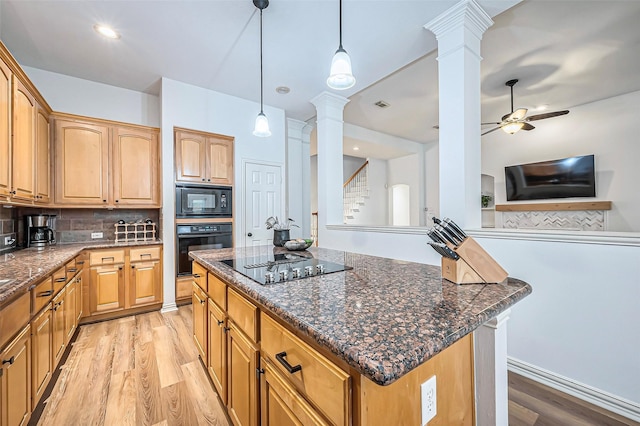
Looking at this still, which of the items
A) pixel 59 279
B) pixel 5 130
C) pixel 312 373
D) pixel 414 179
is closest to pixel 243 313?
pixel 312 373

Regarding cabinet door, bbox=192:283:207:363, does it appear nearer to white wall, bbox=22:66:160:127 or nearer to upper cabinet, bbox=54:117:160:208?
upper cabinet, bbox=54:117:160:208

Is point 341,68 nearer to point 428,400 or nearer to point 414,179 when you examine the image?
point 428,400

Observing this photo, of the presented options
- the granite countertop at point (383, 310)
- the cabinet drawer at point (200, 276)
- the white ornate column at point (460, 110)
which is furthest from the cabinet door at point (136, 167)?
the white ornate column at point (460, 110)

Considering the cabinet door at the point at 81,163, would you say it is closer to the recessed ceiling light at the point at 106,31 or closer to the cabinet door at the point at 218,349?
the recessed ceiling light at the point at 106,31

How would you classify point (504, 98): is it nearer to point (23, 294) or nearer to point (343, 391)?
point (343, 391)

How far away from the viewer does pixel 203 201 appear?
11.6ft

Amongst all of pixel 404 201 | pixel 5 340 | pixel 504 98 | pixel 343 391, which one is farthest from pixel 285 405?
pixel 404 201

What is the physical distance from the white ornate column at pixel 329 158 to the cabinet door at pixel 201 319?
1.94m

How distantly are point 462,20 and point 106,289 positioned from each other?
4.28 metres

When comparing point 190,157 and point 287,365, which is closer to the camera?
point 287,365

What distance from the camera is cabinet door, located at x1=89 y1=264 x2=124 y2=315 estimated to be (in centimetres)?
289

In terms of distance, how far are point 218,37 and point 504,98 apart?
13.9 ft

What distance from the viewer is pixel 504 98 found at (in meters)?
4.23

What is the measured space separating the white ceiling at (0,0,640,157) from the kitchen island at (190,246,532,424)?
2.26 meters
